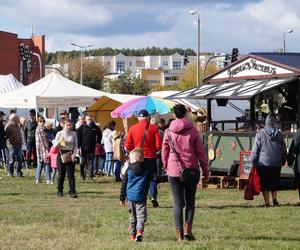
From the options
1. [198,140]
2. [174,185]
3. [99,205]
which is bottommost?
[99,205]

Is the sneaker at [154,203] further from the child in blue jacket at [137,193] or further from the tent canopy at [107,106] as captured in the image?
the tent canopy at [107,106]

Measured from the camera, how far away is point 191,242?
9.25 meters

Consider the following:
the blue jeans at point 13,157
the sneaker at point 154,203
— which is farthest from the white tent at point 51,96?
the sneaker at point 154,203

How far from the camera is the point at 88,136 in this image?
20453 millimetres

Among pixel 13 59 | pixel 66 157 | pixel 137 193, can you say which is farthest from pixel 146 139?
pixel 13 59

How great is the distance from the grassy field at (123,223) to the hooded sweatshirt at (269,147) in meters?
0.89

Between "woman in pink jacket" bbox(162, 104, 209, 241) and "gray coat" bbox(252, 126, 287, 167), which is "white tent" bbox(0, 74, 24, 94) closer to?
"gray coat" bbox(252, 126, 287, 167)

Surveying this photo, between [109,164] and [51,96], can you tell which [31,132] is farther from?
[109,164]

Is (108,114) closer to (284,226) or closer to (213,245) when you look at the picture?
(284,226)

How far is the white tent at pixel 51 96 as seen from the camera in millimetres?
25938

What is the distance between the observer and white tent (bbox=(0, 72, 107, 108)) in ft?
85.1

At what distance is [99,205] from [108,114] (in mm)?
15644

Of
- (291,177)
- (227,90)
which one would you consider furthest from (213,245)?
(227,90)

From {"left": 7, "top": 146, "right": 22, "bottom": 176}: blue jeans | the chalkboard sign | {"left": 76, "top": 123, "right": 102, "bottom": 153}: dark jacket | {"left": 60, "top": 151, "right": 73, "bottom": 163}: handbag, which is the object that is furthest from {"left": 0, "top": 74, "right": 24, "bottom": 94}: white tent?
{"left": 60, "top": 151, "right": 73, "bottom": 163}: handbag
